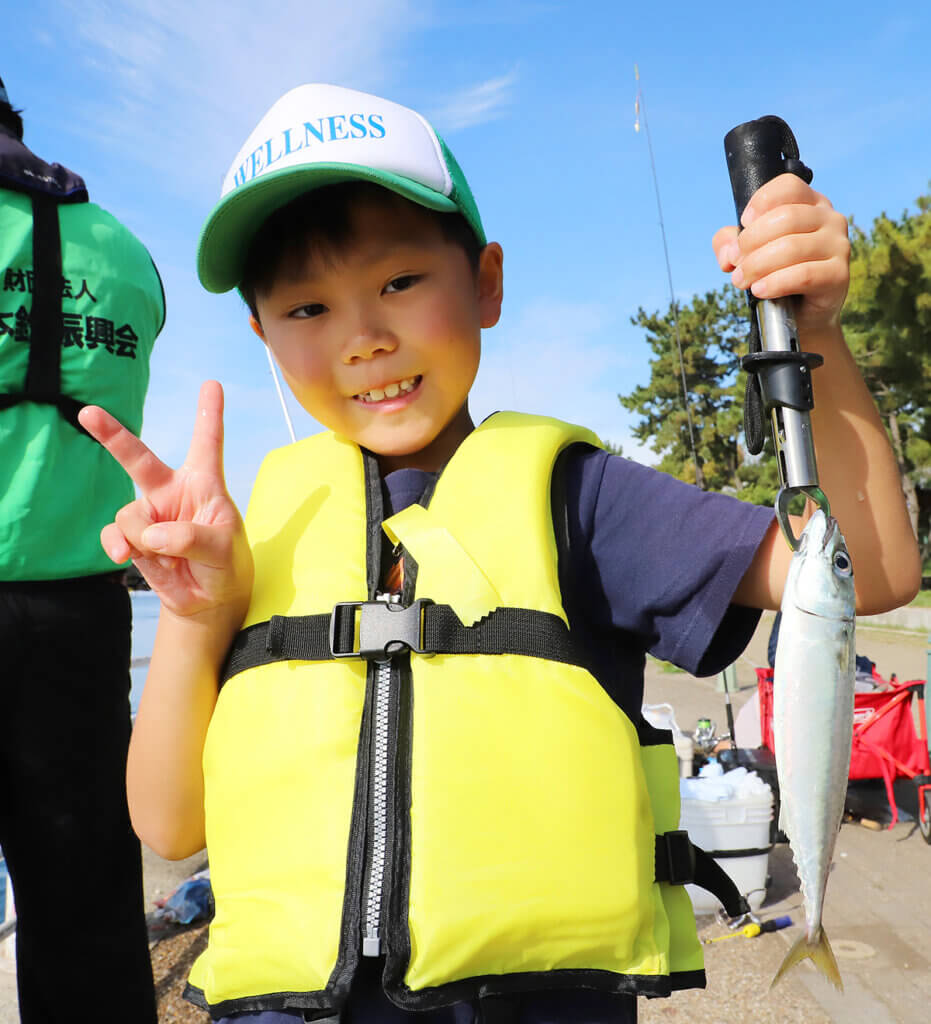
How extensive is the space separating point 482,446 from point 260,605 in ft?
1.83

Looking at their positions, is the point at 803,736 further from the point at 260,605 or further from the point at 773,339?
the point at 260,605

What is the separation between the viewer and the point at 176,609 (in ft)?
5.03

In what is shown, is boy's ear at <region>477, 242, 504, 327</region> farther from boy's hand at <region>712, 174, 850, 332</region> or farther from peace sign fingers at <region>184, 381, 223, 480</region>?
boy's hand at <region>712, 174, 850, 332</region>

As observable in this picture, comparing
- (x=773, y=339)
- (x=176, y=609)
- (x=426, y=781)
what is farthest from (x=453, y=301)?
(x=426, y=781)

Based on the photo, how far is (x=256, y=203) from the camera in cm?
165

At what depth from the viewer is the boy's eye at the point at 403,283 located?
1622mm

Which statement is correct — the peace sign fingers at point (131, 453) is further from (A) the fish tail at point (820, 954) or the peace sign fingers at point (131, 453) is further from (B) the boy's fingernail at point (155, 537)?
(A) the fish tail at point (820, 954)

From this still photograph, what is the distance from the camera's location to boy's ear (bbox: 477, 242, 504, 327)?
190cm

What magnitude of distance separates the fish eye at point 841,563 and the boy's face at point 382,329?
873mm

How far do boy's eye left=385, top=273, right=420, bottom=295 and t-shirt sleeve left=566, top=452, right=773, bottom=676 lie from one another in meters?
0.54

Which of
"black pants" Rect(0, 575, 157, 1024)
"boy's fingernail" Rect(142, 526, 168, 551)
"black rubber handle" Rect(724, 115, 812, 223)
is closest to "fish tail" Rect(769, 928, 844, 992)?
"black rubber handle" Rect(724, 115, 812, 223)

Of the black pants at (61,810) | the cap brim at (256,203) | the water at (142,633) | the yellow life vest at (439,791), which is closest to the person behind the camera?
the yellow life vest at (439,791)

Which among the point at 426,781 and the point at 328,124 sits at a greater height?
the point at 328,124

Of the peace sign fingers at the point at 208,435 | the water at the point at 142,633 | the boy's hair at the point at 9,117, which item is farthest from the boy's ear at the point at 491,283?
the water at the point at 142,633
